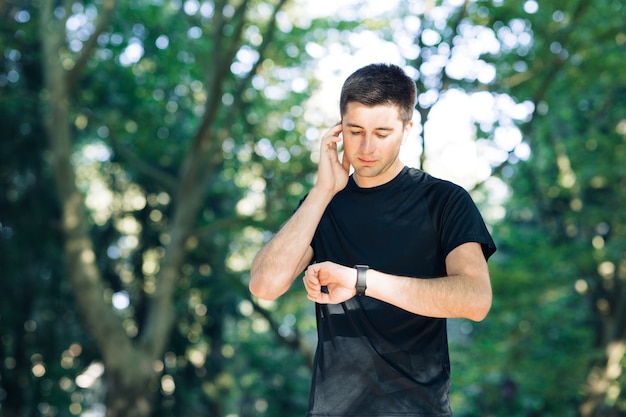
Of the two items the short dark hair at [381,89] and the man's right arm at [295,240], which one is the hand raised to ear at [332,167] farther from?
the short dark hair at [381,89]

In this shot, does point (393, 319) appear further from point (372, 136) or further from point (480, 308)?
point (372, 136)

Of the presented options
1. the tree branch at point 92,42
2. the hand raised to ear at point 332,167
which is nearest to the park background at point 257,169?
the tree branch at point 92,42

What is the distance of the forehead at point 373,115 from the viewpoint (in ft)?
8.60

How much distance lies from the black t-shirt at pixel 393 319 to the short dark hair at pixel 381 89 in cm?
21

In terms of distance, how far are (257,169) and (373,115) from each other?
12036mm

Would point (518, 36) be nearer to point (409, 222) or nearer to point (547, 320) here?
point (547, 320)

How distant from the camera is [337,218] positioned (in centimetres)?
274

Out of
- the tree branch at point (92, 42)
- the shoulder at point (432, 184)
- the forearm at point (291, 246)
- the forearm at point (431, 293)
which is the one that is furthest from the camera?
the tree branch at point (92, 42)

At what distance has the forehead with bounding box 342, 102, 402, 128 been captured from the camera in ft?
8.60

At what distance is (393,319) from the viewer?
2.55 meters

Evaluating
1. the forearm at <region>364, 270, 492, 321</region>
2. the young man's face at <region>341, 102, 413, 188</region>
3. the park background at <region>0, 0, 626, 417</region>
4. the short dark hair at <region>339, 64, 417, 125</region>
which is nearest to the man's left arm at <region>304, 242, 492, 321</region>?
the forearm at <region>364, 270, 492, 321</region>

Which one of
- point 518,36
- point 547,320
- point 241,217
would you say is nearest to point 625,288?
point 547,320

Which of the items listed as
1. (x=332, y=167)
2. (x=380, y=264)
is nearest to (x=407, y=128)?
(x=332, y=167)

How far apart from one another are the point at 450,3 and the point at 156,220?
27.8ft
